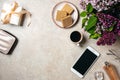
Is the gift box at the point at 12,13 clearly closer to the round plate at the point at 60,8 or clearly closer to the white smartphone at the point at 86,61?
the round plate at the point at 60,8

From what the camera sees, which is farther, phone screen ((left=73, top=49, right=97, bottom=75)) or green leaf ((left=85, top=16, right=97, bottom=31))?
phone screen ((left=73, top=49, right=97, bottom=75))

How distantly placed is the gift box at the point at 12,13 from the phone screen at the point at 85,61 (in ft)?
1.23

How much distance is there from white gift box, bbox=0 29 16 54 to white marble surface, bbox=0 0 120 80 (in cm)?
4

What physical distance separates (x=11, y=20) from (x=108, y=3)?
595 mm

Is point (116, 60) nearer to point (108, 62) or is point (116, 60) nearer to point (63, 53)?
point (108, 62)

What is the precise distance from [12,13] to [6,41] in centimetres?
15

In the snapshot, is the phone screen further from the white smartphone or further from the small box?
the small box

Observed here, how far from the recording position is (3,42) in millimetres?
1471

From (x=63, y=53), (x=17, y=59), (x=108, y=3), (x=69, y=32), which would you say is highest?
(x=108, y=3)

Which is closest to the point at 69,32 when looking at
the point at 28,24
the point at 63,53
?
the point at 63,53

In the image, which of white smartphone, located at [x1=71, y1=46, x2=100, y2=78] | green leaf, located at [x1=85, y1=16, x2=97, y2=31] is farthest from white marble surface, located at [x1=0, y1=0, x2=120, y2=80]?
green leaf, located at [x1=85, y1=16, x2=97, y2=31]

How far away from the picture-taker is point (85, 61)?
1.37m

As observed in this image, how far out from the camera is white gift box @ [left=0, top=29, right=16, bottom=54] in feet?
4.78

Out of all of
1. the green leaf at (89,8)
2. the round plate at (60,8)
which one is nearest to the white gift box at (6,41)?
the round plate at (60,8)
